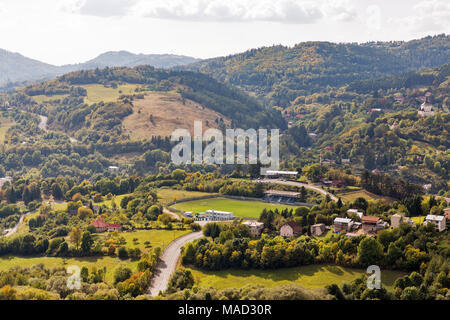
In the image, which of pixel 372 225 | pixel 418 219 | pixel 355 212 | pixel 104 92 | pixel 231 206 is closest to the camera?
pixel 372 225

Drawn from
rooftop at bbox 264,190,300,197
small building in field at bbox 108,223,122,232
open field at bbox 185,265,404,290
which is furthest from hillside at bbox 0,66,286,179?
open field at bbox 185,265,404,290

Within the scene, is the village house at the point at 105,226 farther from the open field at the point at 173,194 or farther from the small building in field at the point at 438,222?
the small building in field at the point at 438,222

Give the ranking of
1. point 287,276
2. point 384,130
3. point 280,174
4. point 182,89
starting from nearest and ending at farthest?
1. point 287,276
2. point 280,174
3. point 384,130
4. point 182,89

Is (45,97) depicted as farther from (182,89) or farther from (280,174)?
(280,174)

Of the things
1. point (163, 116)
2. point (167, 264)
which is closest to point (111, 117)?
point (163, 116)

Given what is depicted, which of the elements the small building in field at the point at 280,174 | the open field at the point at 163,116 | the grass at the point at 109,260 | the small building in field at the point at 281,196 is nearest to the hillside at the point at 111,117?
the open field at the point at 163,116

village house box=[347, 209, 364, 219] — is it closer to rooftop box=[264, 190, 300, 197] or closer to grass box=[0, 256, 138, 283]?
rooftop box=[264, 190, 300, 197]
